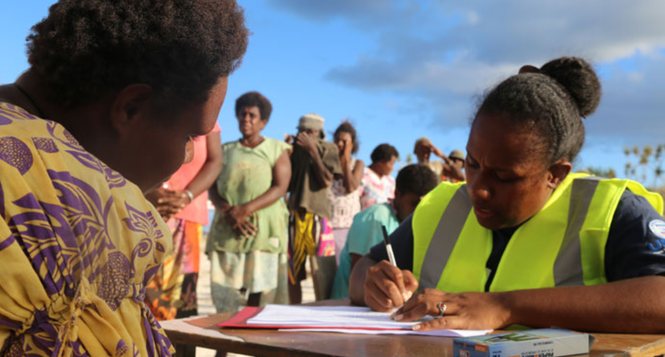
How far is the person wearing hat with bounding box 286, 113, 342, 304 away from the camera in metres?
5.50

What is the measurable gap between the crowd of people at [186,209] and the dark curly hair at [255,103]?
134 cm

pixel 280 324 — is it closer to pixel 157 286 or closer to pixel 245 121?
pixel 157 286

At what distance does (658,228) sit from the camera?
1840mm

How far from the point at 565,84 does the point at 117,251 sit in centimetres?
165

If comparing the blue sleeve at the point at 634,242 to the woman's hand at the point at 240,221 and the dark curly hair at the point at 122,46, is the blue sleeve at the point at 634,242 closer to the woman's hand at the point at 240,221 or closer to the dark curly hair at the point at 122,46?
the dark curly hair at the point at 122,46

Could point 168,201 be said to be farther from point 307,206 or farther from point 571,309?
point 571,309

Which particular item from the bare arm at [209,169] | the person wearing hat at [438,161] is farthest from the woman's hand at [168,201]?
the person wearing hat at [438,161]

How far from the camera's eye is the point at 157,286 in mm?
3611

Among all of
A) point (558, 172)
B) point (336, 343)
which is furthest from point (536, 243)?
point (336, 343)

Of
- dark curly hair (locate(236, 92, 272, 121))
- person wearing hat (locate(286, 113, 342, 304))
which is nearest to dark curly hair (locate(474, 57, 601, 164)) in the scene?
dark curly hair (locate(236, 92, 272, 121))

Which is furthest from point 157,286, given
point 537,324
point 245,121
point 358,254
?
point 537,324

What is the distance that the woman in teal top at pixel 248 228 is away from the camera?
4.79 meters

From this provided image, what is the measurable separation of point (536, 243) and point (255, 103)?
3.56 m

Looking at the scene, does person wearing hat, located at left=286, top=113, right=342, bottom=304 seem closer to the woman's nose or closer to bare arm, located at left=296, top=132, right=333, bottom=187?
bare arm, located at left=296, top=132, right=333, bottom=187
